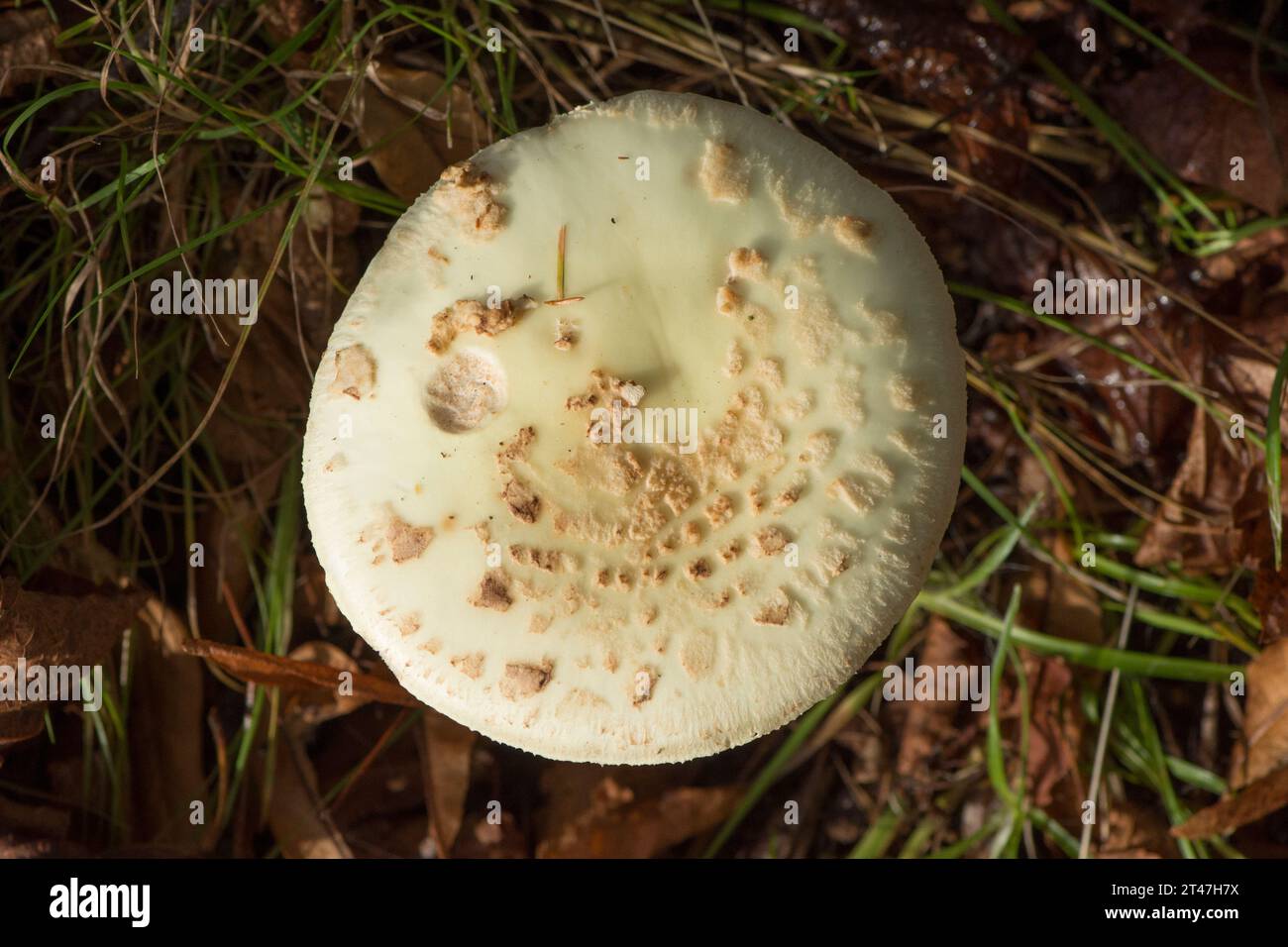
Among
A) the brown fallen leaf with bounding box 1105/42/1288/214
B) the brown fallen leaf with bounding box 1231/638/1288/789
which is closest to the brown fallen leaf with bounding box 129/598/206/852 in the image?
the brown fallen leaf with bounding box 1231/638/1288/789

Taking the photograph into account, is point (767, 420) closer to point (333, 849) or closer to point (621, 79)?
point (621, 79)

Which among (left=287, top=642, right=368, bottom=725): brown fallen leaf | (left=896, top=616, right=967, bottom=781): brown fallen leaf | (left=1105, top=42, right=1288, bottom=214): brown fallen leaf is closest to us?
(left=1105, top=42, right=1288, bottom=214): brown fallen leaf

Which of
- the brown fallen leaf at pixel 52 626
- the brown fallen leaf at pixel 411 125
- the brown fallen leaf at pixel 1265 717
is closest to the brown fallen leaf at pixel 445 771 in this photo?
the brown fallen leaf at pixel 52 626

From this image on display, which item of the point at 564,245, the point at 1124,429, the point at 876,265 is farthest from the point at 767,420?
the point at 1124,429

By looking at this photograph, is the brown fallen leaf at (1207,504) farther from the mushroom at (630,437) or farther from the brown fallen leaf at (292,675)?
the brown fallen leaf at (292,675)

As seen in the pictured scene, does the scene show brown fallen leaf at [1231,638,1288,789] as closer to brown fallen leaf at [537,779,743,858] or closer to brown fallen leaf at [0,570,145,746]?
brown fallen leaf at [537,779,743,858]

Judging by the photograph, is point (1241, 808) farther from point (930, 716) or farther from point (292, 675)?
point (292, 675)

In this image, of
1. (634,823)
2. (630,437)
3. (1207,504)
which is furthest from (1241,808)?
(630,437)
